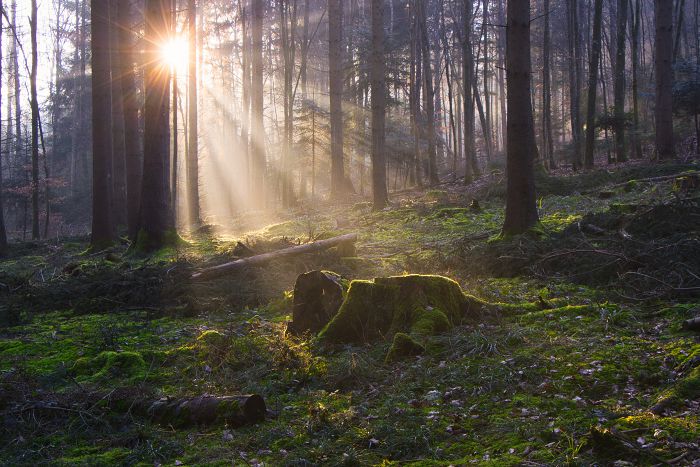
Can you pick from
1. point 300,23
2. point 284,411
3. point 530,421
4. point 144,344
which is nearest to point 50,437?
point 284,411

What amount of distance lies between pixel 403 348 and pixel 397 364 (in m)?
0.22

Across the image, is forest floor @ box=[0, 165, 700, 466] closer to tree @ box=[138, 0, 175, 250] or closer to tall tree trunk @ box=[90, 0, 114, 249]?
tree @ box=[138, 0, 175, 250]

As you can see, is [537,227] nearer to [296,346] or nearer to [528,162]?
[528,162]

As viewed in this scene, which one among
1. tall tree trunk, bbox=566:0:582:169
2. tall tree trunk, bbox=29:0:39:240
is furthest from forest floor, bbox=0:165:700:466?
tall tree trunk, bbox=566:0:582:169

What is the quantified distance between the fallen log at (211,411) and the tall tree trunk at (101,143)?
11.8 metres

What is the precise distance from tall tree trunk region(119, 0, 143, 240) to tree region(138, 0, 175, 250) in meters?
2.52

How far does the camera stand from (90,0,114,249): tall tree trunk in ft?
48.7

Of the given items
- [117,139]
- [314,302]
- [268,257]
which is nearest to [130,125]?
[117,139]

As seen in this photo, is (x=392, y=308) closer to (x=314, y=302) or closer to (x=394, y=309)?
(x=394, y=309)

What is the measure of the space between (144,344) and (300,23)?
40.3 m

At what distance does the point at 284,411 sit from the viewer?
14.7 feet

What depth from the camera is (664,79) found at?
59.2 ft

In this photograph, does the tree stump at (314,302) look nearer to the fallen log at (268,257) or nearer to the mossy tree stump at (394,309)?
the mossy tree stump at (394,309)

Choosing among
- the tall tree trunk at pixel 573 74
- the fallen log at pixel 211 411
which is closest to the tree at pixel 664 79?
the tall tree trunk at pixel 573 74
